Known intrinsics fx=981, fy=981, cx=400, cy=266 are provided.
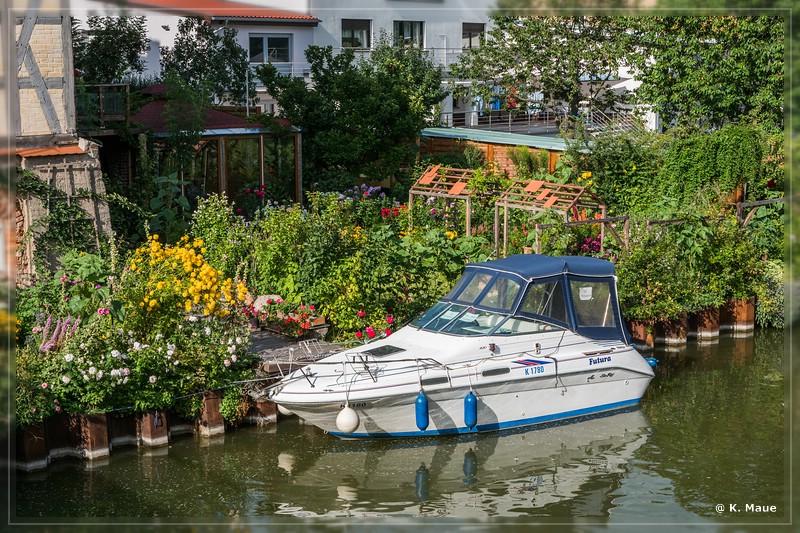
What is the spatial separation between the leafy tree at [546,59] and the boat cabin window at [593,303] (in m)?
17.0

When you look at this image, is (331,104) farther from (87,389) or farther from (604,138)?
(87,389)

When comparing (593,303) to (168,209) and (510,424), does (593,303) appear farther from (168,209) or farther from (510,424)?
(168,209)

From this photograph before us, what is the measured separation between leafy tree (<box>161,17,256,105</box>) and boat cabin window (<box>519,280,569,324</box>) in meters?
17.3

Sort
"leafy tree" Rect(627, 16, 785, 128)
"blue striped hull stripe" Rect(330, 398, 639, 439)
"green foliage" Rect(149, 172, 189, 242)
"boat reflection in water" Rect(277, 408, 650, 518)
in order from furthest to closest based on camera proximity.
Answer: "leafy tree" Rect(627, 16, 785, 128)
"green foliage" Rect(149, 172, 189, 242)
"blue striped hull stripe" Rect(330, 398, 639, 439)
"boat reflection in water" Rect(277, 408, 650, 518)

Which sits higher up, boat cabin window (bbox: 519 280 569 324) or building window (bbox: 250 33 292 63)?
building window (bbox: 250 33 292 63)

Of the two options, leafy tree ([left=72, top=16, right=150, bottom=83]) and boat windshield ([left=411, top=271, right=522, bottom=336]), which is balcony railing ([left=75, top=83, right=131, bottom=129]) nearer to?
leafy tree ([left=72, top=16, right=150, bottom=83])

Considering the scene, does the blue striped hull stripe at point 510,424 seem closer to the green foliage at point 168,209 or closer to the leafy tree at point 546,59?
the green foliage at point 168,209

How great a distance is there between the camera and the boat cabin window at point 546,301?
583 inches

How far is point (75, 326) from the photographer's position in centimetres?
1361

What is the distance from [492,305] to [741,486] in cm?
451

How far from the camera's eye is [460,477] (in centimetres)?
1271

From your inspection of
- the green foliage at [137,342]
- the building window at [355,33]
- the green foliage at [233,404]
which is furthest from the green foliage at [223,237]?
the building window at [355,33]

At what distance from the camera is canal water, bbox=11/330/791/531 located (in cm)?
1129

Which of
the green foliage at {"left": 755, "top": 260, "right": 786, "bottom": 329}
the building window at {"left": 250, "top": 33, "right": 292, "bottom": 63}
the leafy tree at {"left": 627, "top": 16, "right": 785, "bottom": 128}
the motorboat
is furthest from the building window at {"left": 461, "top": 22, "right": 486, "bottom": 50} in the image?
the motorboat
